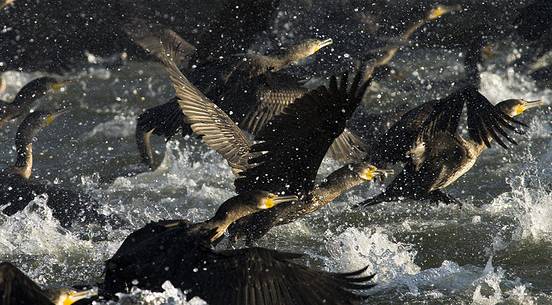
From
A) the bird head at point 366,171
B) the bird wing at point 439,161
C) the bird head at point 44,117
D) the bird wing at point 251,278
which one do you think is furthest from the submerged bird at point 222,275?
the bird head at point 44,117

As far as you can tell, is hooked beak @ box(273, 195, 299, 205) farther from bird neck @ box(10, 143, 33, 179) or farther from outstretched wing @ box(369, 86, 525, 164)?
bird neck @ box(10, 143, 33, 179)

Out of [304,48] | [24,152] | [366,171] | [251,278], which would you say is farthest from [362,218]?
[251,278]

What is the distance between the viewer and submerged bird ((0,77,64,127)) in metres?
11.7

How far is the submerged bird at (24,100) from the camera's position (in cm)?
1168

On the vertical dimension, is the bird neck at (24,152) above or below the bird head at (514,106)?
below

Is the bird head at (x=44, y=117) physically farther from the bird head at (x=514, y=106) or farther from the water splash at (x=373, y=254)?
the bird head at (x=514, y=106)

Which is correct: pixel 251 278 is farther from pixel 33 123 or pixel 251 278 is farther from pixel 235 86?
pixel 33 123

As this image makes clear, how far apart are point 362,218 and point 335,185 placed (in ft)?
5.79

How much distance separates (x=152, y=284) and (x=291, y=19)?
27.3ft

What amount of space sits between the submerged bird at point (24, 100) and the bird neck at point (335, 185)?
4638mm

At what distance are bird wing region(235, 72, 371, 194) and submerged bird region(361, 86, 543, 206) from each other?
43.2 inches

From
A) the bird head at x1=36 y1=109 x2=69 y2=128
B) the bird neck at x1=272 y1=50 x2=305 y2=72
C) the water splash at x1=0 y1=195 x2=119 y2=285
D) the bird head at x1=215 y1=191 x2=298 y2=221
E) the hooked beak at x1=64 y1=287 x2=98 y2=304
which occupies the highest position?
the bird neck at x1=272 y1=50 x2=305 y2=72

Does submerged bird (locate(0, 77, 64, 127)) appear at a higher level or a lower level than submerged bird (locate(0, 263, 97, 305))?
lower

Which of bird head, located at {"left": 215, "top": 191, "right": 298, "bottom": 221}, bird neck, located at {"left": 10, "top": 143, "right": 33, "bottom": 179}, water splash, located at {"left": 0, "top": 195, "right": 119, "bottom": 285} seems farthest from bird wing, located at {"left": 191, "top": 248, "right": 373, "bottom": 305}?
bird neck, located at {"left": 10, "top": 143, "right": 33, "bottom": 179}
